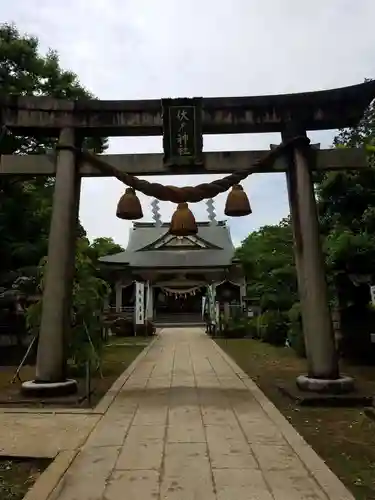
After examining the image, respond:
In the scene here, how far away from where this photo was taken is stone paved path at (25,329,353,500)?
373cm

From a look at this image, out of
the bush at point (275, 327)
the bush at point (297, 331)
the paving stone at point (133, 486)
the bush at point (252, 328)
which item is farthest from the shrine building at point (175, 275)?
the paving stone at point (133, 486)

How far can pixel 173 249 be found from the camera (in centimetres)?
3828

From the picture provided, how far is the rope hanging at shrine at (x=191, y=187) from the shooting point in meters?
8.37

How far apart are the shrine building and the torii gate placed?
23536mm

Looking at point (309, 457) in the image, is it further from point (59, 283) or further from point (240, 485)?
point (59, 283)

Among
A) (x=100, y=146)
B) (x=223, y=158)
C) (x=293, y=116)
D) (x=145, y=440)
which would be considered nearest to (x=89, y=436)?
(x=145, y=440)

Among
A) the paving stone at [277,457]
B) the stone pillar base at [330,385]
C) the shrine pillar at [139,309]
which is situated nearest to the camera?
the paving stone at [277,457]

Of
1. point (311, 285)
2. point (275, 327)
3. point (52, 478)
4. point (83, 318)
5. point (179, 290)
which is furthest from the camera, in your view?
point (179, 290)

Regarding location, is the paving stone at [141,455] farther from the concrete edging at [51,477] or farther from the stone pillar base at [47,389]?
the stone pillar base at [47,389]

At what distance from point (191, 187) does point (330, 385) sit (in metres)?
4.01

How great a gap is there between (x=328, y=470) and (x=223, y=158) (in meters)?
5.78

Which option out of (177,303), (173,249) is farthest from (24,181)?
(177,303)

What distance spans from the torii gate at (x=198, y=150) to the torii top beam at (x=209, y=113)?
0.02 m

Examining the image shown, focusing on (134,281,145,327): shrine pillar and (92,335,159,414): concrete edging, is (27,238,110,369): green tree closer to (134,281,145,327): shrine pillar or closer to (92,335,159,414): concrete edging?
(92,335,159,414): concrete edging
